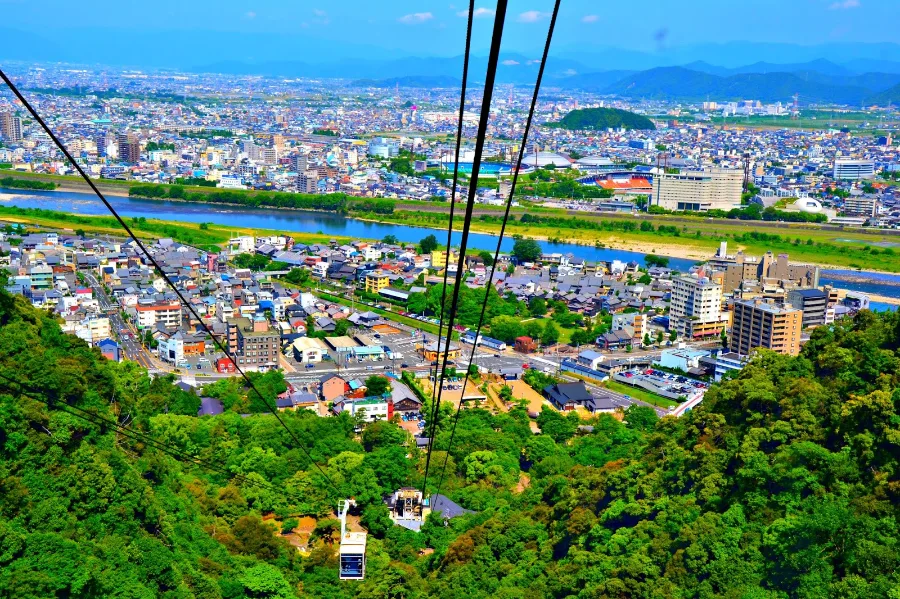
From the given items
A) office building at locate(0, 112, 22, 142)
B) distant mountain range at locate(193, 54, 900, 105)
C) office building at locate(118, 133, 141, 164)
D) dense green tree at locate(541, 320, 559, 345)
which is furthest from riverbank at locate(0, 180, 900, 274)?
distant mountain range at locate(193, 54, 900, 105)

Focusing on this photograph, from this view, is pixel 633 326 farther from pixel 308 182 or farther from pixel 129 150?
pixel 129 150

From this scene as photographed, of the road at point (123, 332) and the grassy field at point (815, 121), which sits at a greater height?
the grassy field at point (815, 121)

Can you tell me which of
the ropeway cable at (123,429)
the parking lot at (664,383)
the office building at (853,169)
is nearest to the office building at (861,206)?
the office building at (853,169)

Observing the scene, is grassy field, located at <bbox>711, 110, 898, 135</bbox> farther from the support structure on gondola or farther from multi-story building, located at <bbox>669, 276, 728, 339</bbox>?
the support structure on gondola

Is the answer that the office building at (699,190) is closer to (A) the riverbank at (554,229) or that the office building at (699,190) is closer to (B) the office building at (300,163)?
(A) the riverbank at (554,229)

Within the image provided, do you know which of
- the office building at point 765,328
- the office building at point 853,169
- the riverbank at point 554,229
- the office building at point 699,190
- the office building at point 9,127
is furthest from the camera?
the office building at point 9,127

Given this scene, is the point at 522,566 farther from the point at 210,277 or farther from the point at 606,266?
the point at 606,266
